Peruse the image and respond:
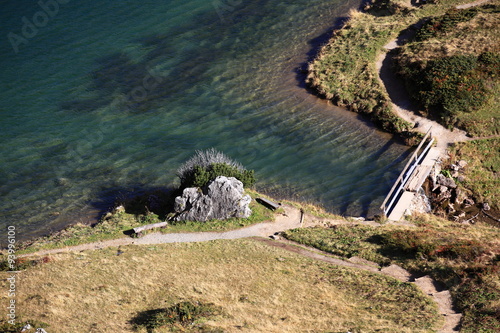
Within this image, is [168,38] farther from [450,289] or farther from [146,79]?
[450,289]

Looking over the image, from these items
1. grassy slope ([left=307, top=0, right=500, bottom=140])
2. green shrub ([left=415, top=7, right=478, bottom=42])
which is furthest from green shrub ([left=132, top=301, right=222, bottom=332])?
green shrub ([left=415, top=7, right=478, bottom=42])

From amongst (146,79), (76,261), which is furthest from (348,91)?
(76,261)

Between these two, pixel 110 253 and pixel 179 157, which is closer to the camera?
pixel 110 253

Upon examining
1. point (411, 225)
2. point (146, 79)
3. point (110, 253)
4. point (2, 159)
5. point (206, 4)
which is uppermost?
point (206, 4)

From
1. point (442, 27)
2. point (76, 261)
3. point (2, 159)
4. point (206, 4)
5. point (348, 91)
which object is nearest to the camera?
point (76, 261)

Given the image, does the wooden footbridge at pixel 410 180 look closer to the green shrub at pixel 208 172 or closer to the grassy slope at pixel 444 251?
the grassy slope at pixel 444 251

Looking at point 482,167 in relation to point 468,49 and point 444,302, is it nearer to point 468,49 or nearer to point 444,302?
point 468,49

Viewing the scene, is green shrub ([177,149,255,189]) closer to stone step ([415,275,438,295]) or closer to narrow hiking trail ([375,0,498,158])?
stone step ([415,275,438,295])

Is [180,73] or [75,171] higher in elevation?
[180,73]
